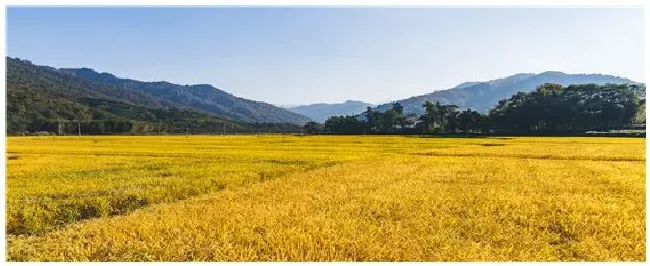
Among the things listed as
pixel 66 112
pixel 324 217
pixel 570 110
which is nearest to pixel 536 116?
pixel 570 110

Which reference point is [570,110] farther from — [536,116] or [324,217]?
[324,217]

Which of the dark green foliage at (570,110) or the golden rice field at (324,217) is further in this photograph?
the dark green foliage at (570,110)

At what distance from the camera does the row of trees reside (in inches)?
2618

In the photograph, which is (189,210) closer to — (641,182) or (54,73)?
(641,182)

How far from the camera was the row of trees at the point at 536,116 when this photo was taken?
66.5 m

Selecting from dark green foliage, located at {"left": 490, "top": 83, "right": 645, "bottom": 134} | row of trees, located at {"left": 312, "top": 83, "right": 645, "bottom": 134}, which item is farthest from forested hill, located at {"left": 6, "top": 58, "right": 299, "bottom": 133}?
dark green foliage, located at {"left": 490, "top": 83, "right": 645, "bottom": 134}

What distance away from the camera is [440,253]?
355 inches

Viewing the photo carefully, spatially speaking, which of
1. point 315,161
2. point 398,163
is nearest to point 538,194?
point 398,163

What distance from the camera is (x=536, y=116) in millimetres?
75000

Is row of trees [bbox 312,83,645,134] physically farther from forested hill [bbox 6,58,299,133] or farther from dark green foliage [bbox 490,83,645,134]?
forested hill [bbox 6,58,299,133]

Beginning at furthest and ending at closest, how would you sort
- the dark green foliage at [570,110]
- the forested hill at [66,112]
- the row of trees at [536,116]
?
1. the forested hill at [66,112]
2. the row of trees at [536,116]
3. the dark green foliage at [570,110]

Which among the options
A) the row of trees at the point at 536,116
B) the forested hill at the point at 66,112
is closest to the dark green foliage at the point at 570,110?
the row of trees at the point at 536,116

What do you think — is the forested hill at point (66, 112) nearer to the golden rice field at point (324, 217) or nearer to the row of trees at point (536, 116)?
the row of trees at point (536, 116)
